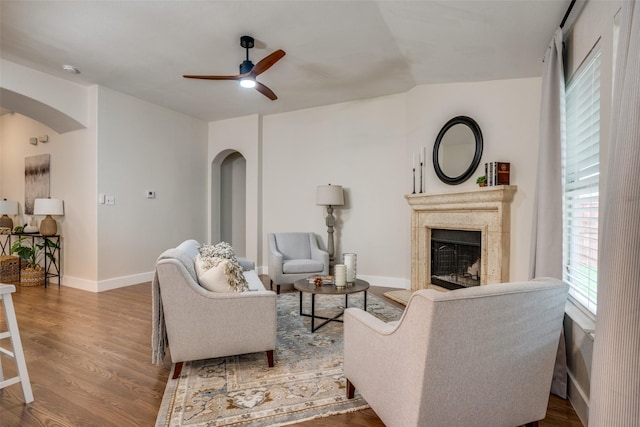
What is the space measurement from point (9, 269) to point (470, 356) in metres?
6.38

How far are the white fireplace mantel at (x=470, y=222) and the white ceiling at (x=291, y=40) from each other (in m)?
1.28

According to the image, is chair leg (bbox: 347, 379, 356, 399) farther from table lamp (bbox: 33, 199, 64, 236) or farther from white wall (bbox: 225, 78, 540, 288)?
table lamp (bbox: 33, 199, 64, 236)

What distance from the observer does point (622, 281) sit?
1.05 metres

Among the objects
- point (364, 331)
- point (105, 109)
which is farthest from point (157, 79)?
point (364, 331)

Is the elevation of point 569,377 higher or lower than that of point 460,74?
lower

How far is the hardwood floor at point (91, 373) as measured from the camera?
1.78 m

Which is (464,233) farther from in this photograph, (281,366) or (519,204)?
(281,366)

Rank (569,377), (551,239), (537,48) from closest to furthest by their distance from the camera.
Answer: (569,377) → (551,239) → (537,48)

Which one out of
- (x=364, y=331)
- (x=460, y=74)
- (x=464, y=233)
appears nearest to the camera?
(x=364, y=331)

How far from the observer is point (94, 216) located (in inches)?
177

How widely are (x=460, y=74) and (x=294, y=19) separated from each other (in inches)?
74.6

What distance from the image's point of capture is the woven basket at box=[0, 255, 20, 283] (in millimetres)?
4918

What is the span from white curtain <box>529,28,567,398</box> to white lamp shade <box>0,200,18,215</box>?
7.35 metres

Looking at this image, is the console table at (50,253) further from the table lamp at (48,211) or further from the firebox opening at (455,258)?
the firebox opening at (455,258)
